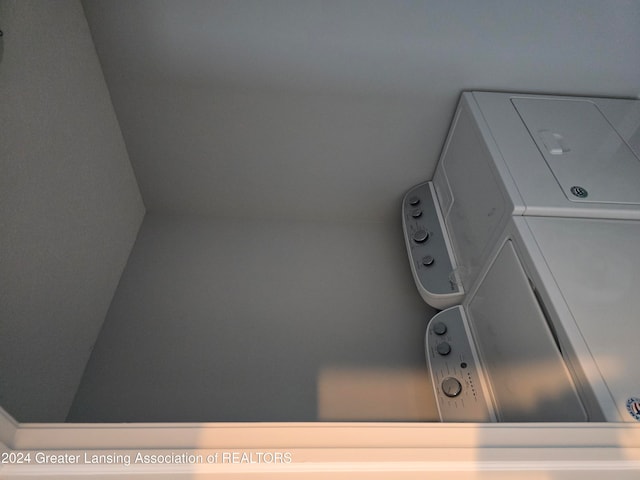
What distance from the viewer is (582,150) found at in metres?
1.10

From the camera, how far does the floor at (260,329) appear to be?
129cm

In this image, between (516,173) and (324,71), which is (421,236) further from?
(324,71)

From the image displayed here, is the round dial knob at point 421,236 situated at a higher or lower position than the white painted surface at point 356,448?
higher

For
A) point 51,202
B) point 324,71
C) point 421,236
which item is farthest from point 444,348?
point 51,202

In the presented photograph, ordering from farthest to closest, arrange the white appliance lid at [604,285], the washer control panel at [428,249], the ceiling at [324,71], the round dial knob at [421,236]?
1. the round dial knob at [421,236]
2. the washer control panel at [428,249]
3. the ceiling at [324,71]
4. the white appliance lid at [604,285]

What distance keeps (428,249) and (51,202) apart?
1.39 metres

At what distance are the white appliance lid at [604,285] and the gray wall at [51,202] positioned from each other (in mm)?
1420

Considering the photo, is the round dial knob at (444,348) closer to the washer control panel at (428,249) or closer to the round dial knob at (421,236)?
the washer control panel at (428,249)

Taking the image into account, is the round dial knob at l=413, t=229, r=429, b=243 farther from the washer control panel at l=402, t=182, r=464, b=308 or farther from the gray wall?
the gray wall

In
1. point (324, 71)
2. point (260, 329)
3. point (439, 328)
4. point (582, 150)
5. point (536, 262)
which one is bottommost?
point (536, 262)

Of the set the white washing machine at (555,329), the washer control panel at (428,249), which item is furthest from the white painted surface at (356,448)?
the washer control panel at (428,249)

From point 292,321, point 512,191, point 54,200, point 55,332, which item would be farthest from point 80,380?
point 512,191

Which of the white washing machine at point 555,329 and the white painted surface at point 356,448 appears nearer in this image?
the white painted surface at point 356,448

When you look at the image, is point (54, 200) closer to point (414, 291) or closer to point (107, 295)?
point (107, 295)
